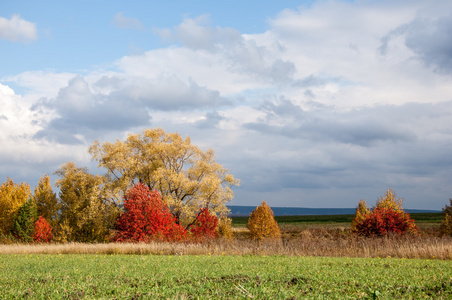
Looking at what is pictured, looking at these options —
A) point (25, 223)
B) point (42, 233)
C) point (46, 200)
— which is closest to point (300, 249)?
point (42, 233)

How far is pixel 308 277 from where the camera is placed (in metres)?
10.1

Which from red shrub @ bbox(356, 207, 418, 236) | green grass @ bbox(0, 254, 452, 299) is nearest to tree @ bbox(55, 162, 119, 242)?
red shrub @ bbox(356, 207, 418, 236)

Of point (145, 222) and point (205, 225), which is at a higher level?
point (145, 222)

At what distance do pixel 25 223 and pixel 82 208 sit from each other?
6511 millimetres

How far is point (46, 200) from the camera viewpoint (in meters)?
49.9

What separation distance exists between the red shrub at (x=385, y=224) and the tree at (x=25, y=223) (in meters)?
35.9

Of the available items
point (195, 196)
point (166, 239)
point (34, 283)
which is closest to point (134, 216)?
point (166, 239)

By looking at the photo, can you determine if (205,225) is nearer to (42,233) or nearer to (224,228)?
(224,228)

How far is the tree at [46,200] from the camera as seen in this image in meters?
49.2

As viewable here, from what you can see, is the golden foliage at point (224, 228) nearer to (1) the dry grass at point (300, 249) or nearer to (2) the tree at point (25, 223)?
(1) the dry grass at point (300, 249)

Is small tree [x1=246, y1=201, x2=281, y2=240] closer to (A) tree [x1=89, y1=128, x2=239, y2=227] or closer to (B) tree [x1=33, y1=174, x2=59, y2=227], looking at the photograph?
(A) tree [x1=89, y1=128, x2=239, y2=227]

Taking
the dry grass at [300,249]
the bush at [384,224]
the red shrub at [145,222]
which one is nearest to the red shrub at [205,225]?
the red shrub at [145,222]

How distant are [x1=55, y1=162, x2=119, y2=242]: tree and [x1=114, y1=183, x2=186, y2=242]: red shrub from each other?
12.3 meters

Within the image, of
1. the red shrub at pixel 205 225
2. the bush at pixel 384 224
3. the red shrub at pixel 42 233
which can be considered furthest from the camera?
the red shrub at pixel 42 233
